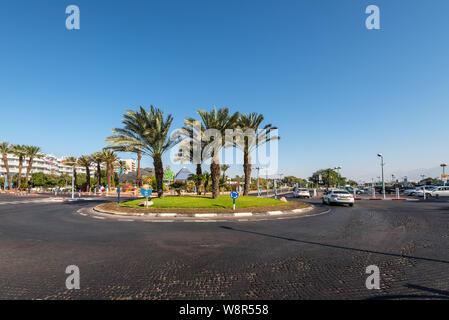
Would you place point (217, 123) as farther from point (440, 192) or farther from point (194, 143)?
point (440, 192)

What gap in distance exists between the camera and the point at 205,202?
1712 cm

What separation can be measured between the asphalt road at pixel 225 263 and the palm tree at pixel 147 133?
12.5 meters

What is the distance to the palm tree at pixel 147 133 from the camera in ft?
65.7

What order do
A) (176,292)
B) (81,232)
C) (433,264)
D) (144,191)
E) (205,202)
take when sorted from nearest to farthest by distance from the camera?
1. (176,292)
2. (433,264)
3. (81,232)
4. (144,191)
5. (205,202)

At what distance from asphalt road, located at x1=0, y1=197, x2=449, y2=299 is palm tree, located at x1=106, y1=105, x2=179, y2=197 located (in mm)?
12542

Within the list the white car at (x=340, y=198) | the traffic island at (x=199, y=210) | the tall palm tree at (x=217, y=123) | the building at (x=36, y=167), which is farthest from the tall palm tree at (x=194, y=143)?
the building at (x=36, y=167)

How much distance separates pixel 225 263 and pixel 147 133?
16884 mm

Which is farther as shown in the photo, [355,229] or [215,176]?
[215,176]

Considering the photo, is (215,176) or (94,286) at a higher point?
(215,176)

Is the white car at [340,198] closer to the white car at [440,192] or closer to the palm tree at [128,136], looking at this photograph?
the palm tree at [128,136]

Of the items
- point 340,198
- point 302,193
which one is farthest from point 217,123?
point 302,193
